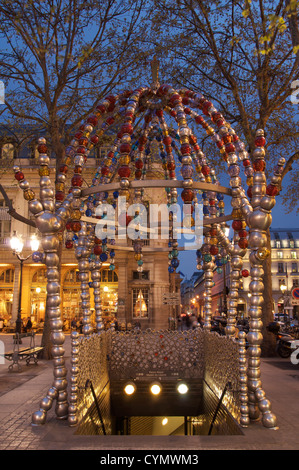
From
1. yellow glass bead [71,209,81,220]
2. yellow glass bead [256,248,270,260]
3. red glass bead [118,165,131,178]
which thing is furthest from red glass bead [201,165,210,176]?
yellow glass bead [256,248,270,260]

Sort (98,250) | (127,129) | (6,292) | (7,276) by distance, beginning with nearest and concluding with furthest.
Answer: (127,129) < (98,250) < (6,292) < (7,276)

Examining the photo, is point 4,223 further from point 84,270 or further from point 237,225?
point 237,225

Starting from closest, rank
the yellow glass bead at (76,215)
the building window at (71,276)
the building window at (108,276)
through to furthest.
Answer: the yellow glass bead at (76,215) < the building window at (108,276) < the building window at (71,276)

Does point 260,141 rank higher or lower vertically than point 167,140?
lower

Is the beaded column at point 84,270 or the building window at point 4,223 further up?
the building window at point 4,223

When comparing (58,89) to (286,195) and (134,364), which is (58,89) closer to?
(134,364)

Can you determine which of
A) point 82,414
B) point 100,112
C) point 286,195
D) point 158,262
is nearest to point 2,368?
point 82,414

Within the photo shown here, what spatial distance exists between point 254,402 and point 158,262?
23271mm

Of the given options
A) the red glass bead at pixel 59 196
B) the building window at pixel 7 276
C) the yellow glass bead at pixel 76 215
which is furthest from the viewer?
the building window at pixel 7 276

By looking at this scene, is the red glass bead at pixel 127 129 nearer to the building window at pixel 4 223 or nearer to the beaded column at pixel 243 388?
the beaded column at pixel 243 388

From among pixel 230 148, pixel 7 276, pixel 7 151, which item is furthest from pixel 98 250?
pixel 7 276

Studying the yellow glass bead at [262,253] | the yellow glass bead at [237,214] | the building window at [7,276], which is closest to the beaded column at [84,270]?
the yellow glass bead at [237,214]

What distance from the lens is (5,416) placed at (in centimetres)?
657
